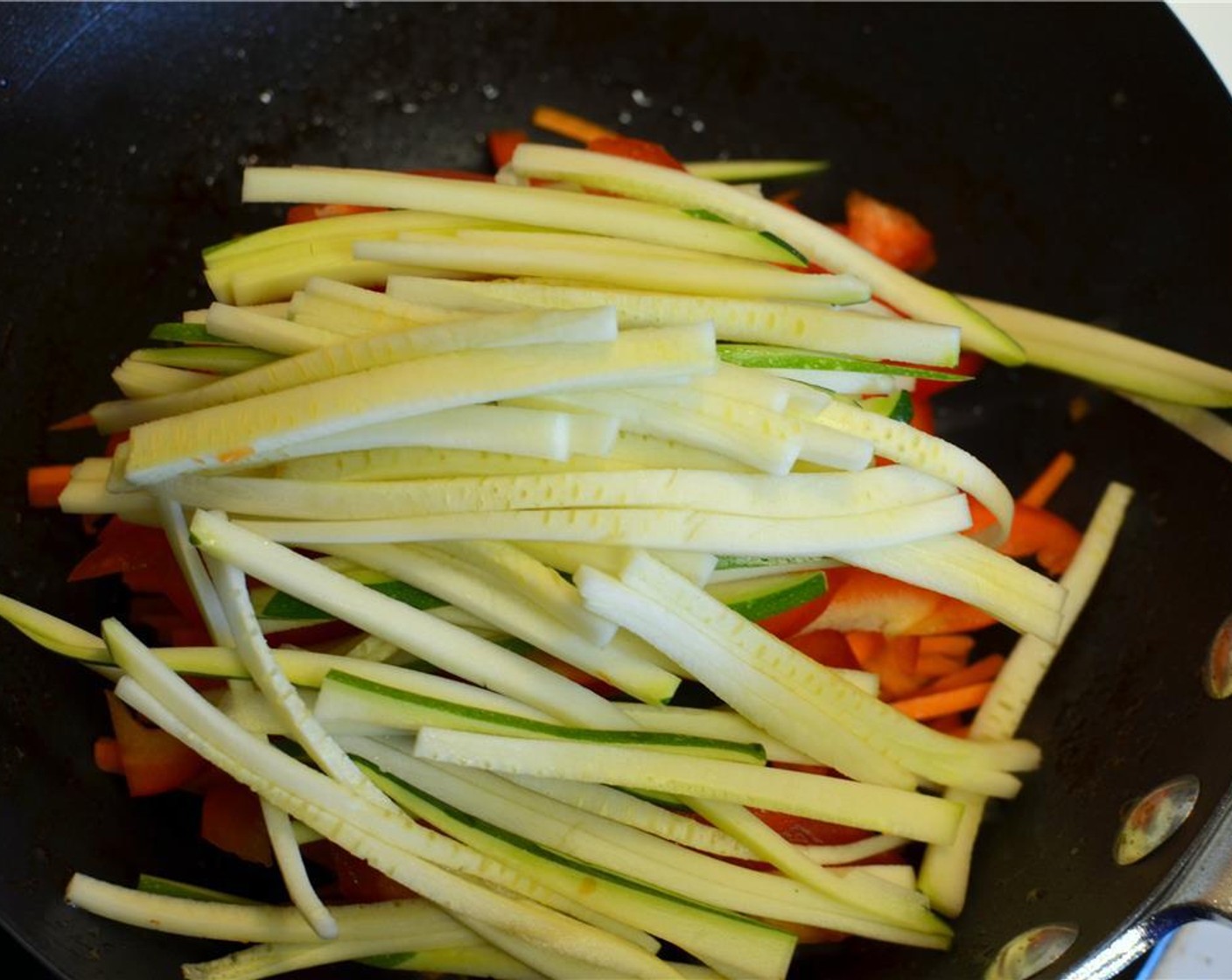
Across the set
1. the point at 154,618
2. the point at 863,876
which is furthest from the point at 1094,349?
the point at 154,618

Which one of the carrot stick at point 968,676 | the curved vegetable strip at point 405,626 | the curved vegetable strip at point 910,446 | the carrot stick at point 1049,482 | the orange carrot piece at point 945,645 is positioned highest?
the carrot stick at point 1049,482

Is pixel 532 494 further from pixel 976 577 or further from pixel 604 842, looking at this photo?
pixel 976 577

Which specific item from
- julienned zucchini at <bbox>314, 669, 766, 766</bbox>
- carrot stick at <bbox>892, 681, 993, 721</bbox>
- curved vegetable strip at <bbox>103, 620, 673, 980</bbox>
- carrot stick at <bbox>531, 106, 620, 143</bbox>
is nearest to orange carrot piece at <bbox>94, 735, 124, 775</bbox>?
curved vegetable strip at <bbox>103, 620, 673, 980</bbox>

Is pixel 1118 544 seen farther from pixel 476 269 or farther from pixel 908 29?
pixel 476 269

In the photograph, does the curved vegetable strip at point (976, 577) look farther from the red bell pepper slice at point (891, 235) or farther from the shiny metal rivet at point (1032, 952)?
the red bell pepper slice at point (891, 235)

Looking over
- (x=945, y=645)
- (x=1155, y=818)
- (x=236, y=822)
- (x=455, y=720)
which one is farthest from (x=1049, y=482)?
(x=236, y=822)

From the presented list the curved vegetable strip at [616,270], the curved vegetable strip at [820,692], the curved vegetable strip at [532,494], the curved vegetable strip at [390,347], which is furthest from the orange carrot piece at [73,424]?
the curved vegetable strip at [820,692]

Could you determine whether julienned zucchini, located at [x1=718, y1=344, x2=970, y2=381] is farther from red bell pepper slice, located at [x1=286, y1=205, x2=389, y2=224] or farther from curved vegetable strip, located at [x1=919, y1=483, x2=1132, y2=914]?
red bell pepper slice, located at [x1=286, y1=205, x2=389, y2=224]
